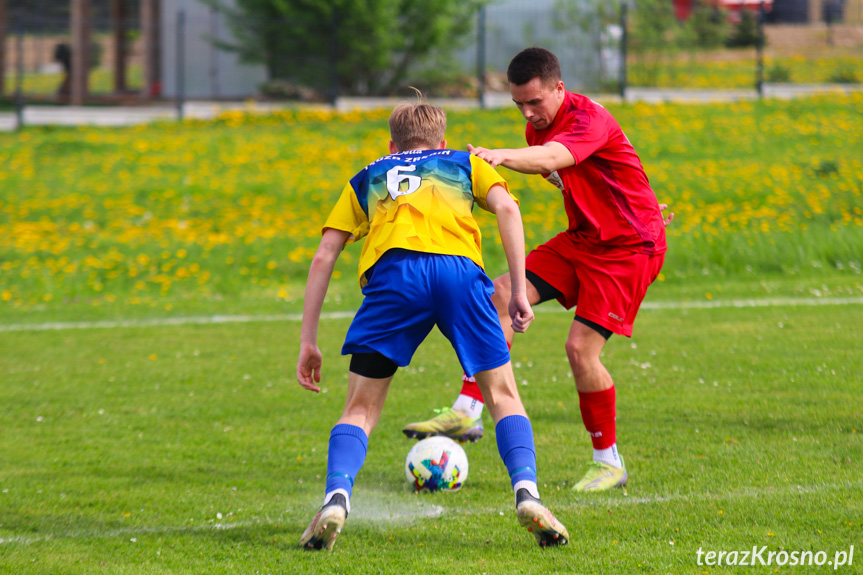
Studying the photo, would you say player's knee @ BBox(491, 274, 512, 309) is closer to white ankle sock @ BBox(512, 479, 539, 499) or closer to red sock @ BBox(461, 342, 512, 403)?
red sock @ BBox(461, 342, 512, 403)

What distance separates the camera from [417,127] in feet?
12.1

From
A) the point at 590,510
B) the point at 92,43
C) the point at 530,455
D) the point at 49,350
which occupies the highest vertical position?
the point at 92,43

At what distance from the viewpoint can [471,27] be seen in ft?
69.3

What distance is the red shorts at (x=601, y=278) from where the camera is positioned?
4.50 meters

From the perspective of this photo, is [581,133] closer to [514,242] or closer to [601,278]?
[601,278]

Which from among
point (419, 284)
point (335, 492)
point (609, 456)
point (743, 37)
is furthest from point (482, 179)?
point (743, 37)

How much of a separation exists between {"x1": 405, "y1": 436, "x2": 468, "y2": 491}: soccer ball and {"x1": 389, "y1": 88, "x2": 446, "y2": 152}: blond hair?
1.54m

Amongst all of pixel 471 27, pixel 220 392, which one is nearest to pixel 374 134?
pixel 471 27

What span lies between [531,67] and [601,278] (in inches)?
44.7

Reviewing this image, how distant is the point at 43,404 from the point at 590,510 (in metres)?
4.19

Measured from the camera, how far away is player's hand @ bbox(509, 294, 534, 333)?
11.5 ft

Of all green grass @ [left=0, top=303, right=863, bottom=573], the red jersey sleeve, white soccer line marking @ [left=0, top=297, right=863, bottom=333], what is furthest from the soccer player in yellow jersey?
white soccer line marking @ [left=0, top=297, right=863, bottom=333]

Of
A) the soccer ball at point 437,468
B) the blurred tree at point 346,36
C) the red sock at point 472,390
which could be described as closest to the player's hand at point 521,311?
the soccer ball at point 437,468

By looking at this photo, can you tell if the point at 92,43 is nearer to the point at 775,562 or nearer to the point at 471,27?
the point at 471,27
